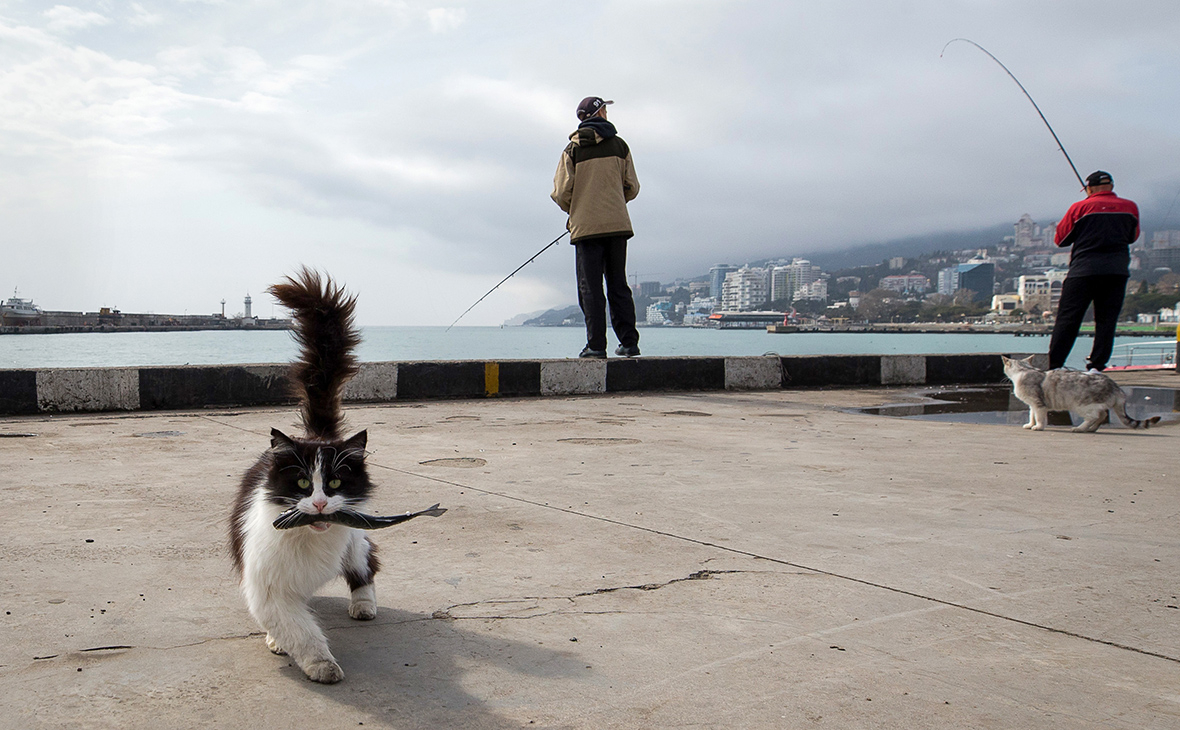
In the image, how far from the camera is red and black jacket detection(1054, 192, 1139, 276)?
779 cm

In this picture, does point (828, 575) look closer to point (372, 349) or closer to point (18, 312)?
point (372, 349)

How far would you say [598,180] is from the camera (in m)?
8.84

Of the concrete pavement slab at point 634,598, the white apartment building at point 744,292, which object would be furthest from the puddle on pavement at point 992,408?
the white apartment building at point 744,292

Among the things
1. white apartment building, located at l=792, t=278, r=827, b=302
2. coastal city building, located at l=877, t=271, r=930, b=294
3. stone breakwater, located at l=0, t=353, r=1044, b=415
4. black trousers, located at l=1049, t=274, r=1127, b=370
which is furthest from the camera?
coastal city building, located at l=877, t=271, r=930, b=294

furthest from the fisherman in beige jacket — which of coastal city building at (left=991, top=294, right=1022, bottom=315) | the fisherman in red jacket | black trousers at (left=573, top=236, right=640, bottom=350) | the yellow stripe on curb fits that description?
coastal city building at (left=991, top=294, right=1022, bottom=315)

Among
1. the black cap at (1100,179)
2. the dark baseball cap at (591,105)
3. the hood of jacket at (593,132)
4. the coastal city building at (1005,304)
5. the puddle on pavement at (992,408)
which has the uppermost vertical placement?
the coastal city building at (1005,304)

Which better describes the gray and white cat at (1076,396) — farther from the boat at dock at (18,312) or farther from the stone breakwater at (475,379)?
the boat at dock at (18,312)

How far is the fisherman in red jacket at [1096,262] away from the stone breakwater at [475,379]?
8.54ft

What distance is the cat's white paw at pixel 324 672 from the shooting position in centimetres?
181

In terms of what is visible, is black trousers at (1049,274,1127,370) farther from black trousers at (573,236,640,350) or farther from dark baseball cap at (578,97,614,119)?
dark baseball cap at (578,97,614,119)

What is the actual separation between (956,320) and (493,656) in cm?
8704

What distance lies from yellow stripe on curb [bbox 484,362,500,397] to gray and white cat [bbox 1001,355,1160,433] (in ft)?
16.0

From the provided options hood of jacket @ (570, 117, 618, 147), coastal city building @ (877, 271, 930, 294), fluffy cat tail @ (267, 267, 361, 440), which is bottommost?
fluffy cat tail @ (267, 267, 361, 440)

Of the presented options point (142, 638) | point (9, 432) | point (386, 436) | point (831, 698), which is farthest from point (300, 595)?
point (9, 432)
